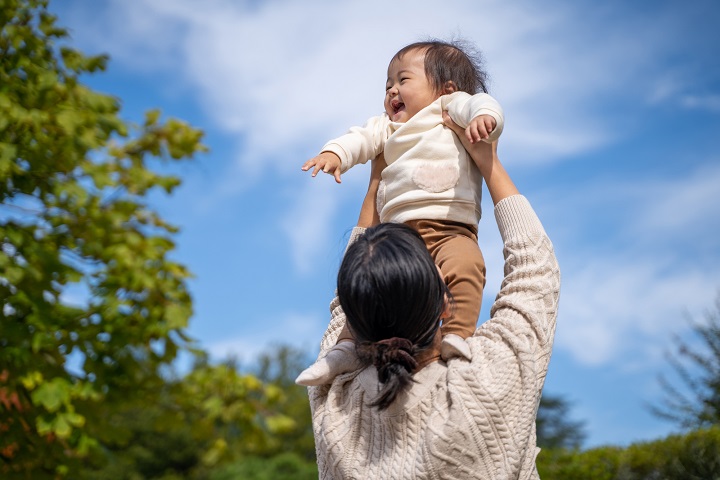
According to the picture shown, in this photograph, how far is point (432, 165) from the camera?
1950 millimetres

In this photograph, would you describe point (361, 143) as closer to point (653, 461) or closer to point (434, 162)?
point (434, 162)

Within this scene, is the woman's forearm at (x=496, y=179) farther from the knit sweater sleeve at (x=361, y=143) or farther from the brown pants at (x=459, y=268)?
the knit sweater sleeve at (x=361, y=143)

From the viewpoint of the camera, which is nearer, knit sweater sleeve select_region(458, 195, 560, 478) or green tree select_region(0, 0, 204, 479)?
knit sweater sleeve select_region(458, 195, 560, 478)

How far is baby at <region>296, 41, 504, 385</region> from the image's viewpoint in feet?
5.71

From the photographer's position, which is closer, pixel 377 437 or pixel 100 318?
pixel 377 437

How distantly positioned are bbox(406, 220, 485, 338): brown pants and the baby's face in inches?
13.7

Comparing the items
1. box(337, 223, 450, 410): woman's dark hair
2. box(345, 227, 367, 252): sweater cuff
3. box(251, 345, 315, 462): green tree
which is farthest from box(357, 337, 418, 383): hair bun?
box(251, 345, 315, 462): green tree

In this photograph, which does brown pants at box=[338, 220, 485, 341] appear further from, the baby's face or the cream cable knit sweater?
the baby's face

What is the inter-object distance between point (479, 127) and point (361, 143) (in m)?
0.39

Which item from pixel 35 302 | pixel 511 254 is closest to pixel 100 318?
pixel 35 302

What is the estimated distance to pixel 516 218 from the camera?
171cm

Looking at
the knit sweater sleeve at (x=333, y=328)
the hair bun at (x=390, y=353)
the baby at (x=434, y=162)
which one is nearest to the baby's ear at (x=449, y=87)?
the baby at (x=434, y=162)

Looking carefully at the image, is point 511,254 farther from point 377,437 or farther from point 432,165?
point 377,437

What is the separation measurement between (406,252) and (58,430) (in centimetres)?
395
